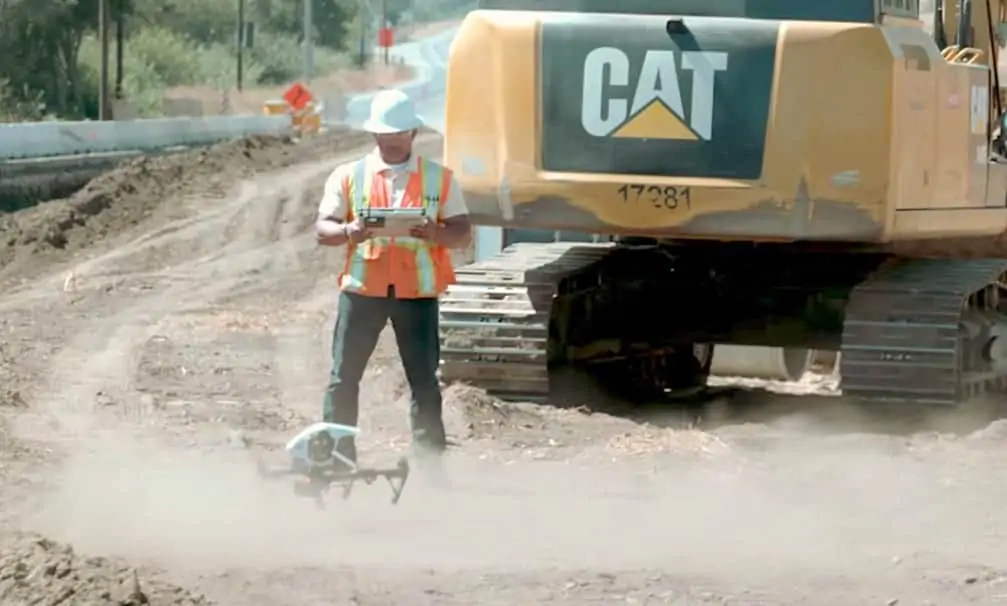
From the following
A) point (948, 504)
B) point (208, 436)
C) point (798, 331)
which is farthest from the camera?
point (798, 331)

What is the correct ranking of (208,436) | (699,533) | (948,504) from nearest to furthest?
1. (699,533)
2. (948,504)
3. (208,436)

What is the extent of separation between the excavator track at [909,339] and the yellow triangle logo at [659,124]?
1.69 m

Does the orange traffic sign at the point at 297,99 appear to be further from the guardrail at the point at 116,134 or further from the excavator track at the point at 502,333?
the excavator track at the point at 502,333

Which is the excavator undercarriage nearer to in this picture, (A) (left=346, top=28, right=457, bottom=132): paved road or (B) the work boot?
(B) the work boot

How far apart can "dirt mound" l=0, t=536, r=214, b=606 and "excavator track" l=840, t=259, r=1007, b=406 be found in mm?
6095

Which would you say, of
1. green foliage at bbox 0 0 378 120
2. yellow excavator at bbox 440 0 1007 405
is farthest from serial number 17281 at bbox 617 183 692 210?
green foliage at bbox 0 0 378 120

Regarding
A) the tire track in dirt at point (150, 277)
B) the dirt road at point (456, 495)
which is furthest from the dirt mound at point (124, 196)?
the dirt road at point (456, 495)

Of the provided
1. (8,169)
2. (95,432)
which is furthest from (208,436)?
(8,169)

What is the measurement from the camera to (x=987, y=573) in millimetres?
8109

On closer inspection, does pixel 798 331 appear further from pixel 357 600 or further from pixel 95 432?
pixel 357 600

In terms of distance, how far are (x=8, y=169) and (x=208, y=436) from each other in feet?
63.0

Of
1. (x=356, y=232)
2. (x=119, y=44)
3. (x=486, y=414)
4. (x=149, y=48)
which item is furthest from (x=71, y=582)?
(x=149, y=48)

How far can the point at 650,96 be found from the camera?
1189cm

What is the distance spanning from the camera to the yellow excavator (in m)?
11.8
